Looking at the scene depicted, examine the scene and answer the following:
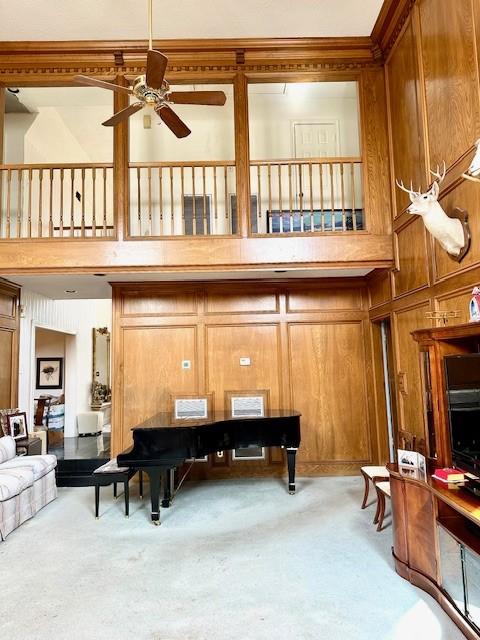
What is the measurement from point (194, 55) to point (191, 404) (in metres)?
3.98

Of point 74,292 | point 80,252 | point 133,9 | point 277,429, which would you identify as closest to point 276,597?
point 277,429

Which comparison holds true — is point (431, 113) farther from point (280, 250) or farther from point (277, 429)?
point (277, 429)

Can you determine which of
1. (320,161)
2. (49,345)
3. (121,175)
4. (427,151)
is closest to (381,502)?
(427,151)

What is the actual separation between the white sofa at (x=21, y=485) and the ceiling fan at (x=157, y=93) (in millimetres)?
3233

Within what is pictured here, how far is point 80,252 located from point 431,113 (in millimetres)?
3481

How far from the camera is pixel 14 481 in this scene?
12.4 ft

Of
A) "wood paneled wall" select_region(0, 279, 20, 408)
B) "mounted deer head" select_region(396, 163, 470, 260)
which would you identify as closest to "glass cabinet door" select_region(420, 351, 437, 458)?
"mounted deer head" select_region(396, 163, 470, 260)

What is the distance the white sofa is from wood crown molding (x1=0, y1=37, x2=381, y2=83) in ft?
13.6

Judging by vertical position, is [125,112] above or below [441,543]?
above

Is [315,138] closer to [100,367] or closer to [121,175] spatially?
[121,175]

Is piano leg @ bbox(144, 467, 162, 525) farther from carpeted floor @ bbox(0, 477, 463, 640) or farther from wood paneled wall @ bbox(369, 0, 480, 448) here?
wood paneled wall @ bbox(369, 0, 480, 448)

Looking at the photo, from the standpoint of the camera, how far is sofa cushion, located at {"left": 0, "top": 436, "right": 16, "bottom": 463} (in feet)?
14.5

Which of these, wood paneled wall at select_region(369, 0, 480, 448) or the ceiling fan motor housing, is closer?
wood paneled wall at select_region(369, 0, 480, 448)

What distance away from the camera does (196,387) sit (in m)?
5.33
